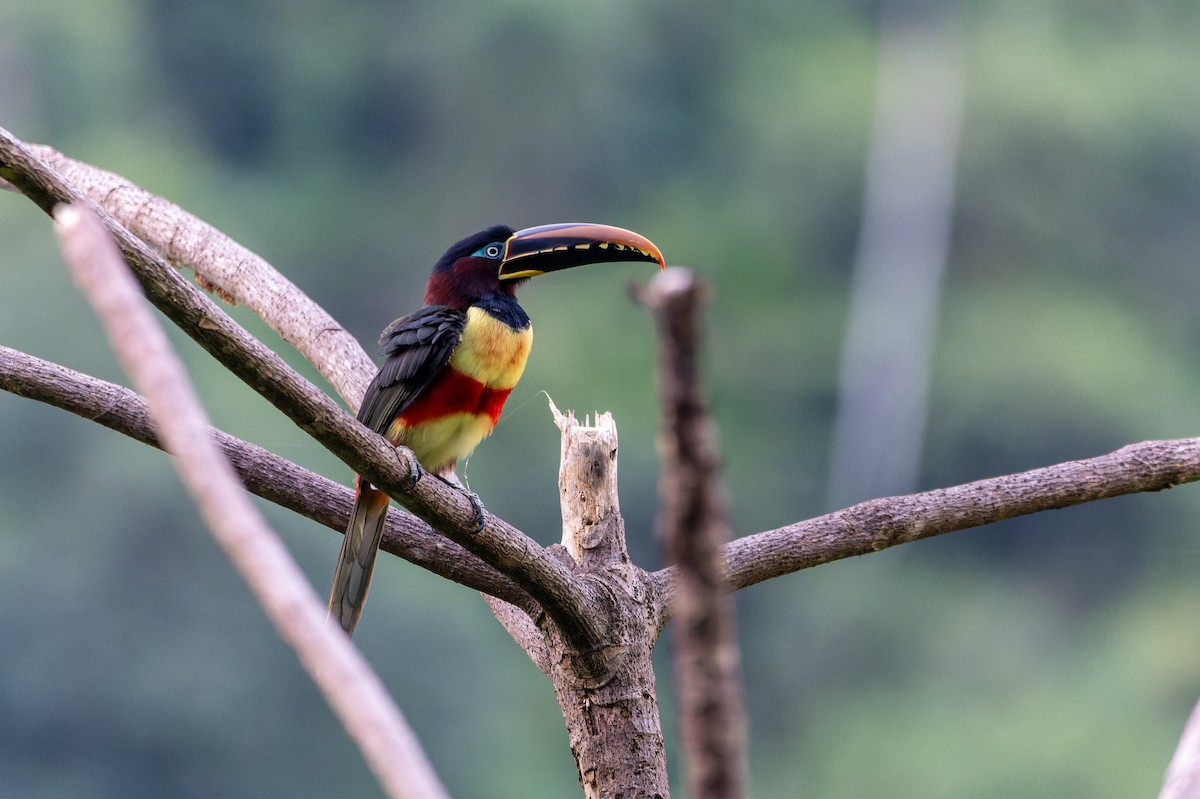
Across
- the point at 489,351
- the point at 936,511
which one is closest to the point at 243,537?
the point at 936,511

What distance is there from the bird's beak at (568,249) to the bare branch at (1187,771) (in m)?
1.99

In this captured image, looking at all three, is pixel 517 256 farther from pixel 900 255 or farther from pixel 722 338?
pixel 900 255

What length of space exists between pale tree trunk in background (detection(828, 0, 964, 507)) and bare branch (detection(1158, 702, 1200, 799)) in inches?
604

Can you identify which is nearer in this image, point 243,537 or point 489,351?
point 243,537

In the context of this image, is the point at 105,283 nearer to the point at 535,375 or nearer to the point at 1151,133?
the point at 535,375

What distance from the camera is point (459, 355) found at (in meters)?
3.05

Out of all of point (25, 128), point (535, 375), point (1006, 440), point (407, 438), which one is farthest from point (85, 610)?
point (407, 438)

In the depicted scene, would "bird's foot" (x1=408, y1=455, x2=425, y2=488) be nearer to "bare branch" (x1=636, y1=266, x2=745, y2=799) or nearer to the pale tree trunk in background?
"bare branch" (x1=636, y1=266, x2=745, y2=799)

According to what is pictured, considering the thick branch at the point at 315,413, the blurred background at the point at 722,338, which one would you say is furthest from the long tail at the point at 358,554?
the blurred background at the point at 722,338

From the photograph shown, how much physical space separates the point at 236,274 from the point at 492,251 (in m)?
0.56

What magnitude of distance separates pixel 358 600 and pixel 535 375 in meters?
13.3

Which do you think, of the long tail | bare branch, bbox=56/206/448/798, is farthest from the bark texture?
bare branch, bbox=56/206/448/798

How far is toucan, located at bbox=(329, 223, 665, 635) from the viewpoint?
2.97 m

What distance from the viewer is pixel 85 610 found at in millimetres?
14320
